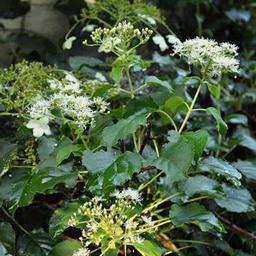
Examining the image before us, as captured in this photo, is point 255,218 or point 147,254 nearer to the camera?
point 147,254

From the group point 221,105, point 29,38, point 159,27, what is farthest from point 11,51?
point 221,105

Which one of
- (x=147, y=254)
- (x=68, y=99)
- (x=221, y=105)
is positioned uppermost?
(x=68, y=99)

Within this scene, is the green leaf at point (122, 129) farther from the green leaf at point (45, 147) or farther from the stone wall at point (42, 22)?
the stone wall at point (42, 22)

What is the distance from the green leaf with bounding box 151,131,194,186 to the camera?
746 millimetres

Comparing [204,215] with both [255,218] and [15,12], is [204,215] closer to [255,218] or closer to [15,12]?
[255,218]

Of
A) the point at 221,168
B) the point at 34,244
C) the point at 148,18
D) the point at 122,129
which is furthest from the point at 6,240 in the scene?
the point at 148,18

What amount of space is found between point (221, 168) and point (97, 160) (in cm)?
22

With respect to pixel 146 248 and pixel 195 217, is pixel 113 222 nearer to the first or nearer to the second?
pixel 146 248

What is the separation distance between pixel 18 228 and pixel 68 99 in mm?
288

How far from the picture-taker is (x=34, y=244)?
915mm

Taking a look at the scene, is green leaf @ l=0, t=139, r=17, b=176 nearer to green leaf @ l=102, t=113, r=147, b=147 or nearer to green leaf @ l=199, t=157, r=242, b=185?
green leaf @ l=102, t=113, r=147, b=147

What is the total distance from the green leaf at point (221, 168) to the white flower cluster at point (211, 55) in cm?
15

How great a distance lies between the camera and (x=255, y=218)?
108 cm

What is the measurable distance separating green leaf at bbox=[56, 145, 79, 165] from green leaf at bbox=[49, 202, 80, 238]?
0.08m
